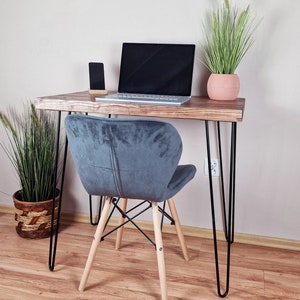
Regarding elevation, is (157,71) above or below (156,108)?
above

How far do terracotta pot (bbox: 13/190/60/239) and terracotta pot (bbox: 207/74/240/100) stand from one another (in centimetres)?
103

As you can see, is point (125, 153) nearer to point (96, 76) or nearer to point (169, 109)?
point (169, 109)

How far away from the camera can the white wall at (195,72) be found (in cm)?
177

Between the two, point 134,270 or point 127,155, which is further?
point 134,270

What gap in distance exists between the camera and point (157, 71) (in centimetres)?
176

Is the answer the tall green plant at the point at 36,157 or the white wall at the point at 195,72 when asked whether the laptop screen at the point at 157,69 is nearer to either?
the white wall at the point at 195,72

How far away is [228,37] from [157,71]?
0.36 meters

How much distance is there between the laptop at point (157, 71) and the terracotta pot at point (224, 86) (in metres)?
0.13

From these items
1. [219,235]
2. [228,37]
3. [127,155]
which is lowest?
[219,235]

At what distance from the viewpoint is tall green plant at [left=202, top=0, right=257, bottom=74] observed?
1.61m

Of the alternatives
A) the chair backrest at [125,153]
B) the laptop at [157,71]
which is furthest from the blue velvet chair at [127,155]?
the laptop at [157,71]

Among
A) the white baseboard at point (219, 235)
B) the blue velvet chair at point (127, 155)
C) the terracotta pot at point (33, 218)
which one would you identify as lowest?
the white baseboard at point (219, 235)

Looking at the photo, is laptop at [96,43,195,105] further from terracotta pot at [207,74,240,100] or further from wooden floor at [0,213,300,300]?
wooden floor at [0,213,300,300]

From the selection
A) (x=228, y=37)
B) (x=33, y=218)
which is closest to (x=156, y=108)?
(x=228, y=37)
